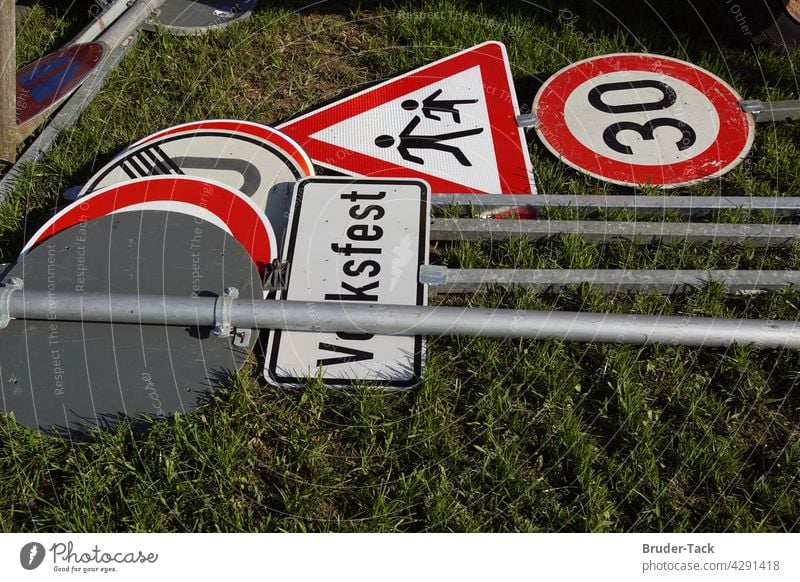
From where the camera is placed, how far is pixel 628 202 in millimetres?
3584

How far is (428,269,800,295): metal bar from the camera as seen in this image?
3.23 meters

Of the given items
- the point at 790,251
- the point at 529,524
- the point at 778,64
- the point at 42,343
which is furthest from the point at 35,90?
the point at 778,64

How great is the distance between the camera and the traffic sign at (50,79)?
4289 millimetres

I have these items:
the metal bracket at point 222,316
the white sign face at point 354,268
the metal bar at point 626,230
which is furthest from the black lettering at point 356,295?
the metal bar at point 626,230

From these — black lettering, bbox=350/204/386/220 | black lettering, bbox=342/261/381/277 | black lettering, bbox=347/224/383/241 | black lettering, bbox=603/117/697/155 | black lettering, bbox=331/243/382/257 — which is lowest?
black lettering, bbox=342/261/381/277

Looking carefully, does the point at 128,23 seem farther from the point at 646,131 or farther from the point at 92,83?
the point at 646,131

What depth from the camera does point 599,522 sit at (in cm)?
255

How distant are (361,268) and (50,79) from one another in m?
2.65

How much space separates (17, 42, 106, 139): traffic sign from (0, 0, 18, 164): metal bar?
14 cm

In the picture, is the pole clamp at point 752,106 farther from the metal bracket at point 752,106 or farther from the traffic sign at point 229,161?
the traffic sign at point 229,161

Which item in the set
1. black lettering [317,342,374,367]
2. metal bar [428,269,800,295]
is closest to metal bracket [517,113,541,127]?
metal bar [428,269,800,295]

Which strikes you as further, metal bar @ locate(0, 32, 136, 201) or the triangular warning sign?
metal bar @ locate(0, 32, 136, 201)

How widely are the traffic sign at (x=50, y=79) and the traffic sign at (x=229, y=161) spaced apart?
43.0 inches

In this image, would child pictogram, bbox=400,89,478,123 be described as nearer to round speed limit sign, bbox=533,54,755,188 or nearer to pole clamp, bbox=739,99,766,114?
round speed limit sign, bbox=533,54,755,188
